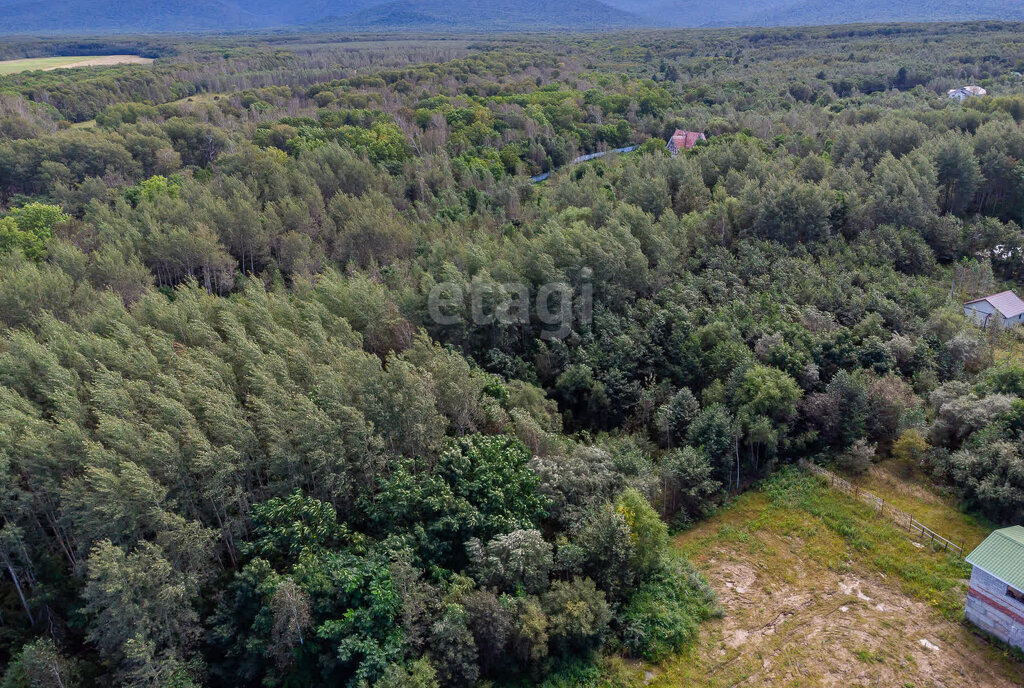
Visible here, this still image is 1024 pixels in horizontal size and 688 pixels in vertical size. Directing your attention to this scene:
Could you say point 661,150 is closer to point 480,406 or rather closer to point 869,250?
point 869,250

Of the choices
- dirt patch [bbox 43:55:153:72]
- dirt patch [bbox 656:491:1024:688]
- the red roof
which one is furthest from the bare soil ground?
dirt patch [bbox 43:55:153:72]

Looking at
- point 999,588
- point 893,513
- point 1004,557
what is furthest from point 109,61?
point 999,588

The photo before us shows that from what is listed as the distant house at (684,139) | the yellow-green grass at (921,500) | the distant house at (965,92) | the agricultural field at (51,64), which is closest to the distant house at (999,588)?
the yellow-green grass at (921,500)

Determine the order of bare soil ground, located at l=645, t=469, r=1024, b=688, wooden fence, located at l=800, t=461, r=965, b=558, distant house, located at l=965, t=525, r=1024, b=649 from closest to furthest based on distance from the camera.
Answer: distant house, located at l=965, t=525, r=1024, b=649
bare soil ground, located at l=645, t=469, r=1024, b=688
wooden fence, located at l=800, t=461, r=965, b=558

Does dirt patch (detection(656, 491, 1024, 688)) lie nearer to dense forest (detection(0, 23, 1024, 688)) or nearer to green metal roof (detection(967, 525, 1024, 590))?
dense forest (detection(0, 23, 1024, 688))

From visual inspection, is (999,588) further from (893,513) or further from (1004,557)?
(893,513)

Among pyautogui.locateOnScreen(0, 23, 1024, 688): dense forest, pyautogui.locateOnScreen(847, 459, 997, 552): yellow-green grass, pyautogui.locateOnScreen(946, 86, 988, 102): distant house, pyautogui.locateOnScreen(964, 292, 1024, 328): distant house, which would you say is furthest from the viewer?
pyautogui.locateOnScreen(946, 86, 988, 102): distant house

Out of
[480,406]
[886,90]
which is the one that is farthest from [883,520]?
[886,90]
